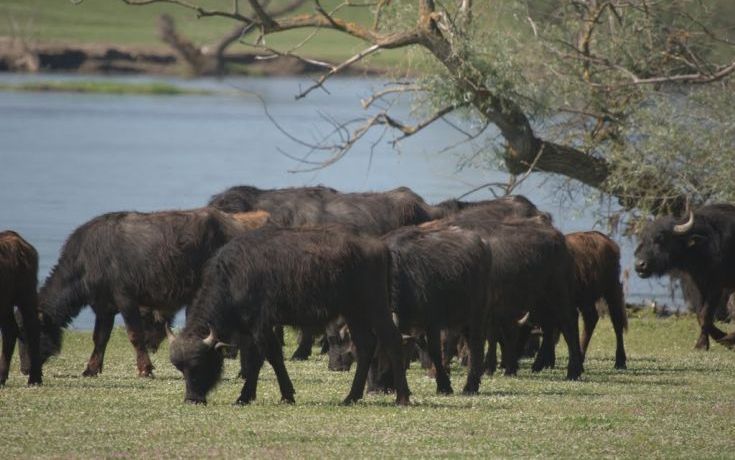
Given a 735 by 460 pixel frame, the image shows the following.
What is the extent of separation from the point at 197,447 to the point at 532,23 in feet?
57.3

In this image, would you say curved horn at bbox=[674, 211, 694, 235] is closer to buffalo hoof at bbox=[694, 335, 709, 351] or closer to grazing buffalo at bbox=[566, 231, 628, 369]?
buffalo hoof at bbox=[694, 335, 709, 351]

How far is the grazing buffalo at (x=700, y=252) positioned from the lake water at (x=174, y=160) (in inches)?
223

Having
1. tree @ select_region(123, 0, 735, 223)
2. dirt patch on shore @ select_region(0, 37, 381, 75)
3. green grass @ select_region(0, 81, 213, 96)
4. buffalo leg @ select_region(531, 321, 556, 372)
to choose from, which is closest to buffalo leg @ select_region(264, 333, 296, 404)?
buffalo leg @ select_region(531, 321, 556, 372)

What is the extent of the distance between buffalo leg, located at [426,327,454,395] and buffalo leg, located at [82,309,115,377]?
4192 millimetres

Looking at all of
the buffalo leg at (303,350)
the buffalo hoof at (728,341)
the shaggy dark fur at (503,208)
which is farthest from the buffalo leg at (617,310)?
the buffalo leg at (303,350)

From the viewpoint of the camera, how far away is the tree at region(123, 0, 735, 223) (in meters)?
26.4

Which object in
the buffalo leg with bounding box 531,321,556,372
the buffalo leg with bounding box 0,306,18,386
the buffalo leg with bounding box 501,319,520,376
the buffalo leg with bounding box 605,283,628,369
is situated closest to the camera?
the buffalo leg with bounding box 0,306,18,386

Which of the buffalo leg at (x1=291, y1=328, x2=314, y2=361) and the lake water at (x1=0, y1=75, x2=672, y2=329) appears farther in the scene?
the lake water at (x1=0, y1=75, x2=672, y2=329)

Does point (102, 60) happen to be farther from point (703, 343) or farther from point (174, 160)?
point (703, 343)

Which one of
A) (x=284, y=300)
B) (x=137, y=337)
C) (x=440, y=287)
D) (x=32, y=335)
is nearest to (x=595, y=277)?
(x=440, y=287)

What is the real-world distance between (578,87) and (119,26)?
106m

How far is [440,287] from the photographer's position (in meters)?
15.6

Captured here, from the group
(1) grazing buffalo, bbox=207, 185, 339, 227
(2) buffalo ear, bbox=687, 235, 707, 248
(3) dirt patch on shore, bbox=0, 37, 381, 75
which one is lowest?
(3) dirt patch on shore, bbox=0, 37, 381, 75

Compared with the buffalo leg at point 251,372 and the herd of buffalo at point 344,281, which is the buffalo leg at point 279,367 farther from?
the buffalo leg at point 251,372
